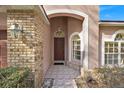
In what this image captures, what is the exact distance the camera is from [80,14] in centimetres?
1280

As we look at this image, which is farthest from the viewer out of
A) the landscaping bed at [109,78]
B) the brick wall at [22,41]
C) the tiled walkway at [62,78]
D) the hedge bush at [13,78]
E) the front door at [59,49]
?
the front door at [59,49]

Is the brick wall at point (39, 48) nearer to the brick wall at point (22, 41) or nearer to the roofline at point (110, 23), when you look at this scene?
the brick wall at point (22, 41)

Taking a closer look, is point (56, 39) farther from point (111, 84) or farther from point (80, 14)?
point (111, 84)

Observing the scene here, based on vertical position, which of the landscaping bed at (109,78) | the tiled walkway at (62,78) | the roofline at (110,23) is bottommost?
the tiled walkway at (62,78)

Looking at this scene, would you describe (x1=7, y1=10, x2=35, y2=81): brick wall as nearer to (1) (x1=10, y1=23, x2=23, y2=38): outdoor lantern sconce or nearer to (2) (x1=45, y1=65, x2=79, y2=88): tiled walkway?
(1) (x1=10, y1=23, x2=23, y2=38): outdoor lantern sconce

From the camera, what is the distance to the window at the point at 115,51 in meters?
13.6

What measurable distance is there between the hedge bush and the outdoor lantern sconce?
129cm

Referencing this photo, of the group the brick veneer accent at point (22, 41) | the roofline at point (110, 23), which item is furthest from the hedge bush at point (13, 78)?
the roofline at point (110, 23)

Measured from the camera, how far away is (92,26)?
12828 millimetres

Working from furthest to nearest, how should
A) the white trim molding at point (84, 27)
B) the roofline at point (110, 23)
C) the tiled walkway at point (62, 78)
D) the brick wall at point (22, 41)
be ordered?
the roofline at point (110, 23)
the white trim molding at point (84, 27)
the tiled walkway at point (62, 78)
the brick wall at point (22, 41)

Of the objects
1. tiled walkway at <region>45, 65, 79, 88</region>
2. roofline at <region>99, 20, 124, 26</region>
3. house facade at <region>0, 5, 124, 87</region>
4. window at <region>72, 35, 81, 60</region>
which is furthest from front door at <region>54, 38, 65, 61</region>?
roofline at <region>99, 20, 124, 26</region>

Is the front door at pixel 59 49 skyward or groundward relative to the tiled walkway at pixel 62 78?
skyward

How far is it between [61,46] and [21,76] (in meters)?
12.4

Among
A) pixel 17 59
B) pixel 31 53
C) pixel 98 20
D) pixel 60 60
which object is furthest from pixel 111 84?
pixel 60 60
